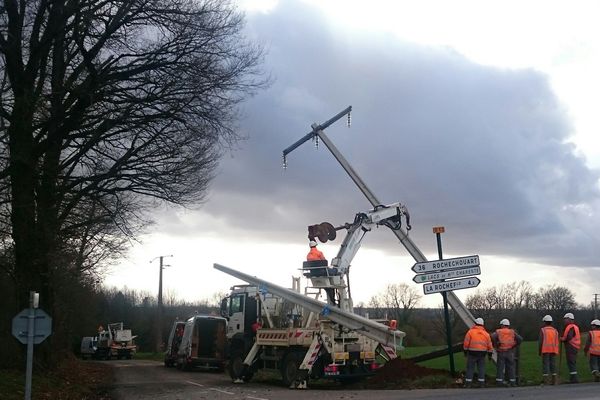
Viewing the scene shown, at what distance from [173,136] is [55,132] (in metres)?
3.19

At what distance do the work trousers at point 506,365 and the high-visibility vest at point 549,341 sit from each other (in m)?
0.86

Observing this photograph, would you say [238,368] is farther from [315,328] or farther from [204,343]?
[204,343]

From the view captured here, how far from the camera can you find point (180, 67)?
18.2 meters

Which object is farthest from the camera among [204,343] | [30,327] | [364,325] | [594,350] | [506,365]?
[204,343]

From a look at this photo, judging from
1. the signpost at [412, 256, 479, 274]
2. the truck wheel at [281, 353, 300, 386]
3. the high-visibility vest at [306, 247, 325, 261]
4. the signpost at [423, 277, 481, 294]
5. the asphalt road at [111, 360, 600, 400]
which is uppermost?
the high-visibility vest at [306, 247, 325, 261]

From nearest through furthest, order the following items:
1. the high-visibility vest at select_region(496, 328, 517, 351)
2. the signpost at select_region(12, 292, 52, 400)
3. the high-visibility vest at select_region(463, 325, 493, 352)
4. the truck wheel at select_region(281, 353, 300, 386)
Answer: the signpost at select_region(12, 292, 52, 400), the high-visibility vest at select_region(463, 325, 493, 352), the high-visibility vest at select_region(496, 328, 517, 351), the truck wheel at select_region(281, 353, 300, 386)

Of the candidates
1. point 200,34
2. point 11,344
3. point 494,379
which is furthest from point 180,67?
point 494,379

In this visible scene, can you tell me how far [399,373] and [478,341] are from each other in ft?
8.09

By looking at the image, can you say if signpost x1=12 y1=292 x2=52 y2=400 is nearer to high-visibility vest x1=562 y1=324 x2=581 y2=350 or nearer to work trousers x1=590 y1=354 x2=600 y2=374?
high-visibility vest x1=562 y1=324 x2=581 y2=350

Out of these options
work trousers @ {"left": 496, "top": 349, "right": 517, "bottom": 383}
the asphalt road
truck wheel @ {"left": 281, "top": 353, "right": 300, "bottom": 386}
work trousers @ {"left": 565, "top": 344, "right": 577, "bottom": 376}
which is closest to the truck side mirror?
the asphalt road

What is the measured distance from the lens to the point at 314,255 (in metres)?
20.4

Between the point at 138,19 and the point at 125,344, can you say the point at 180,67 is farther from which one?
the point at 125,344

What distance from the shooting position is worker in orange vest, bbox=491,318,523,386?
1726cm

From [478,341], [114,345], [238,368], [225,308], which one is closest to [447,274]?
[478,341]
